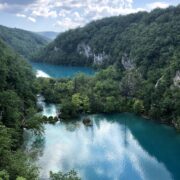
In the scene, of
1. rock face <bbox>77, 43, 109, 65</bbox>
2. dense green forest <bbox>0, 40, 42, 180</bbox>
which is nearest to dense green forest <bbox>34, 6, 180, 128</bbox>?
dense green forest <bbox>0, 40, 42, 180</bbox>

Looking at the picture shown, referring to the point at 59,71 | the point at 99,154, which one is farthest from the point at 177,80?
the point at 59,71

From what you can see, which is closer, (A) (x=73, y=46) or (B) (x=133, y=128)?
(B) (x=133, y=128)


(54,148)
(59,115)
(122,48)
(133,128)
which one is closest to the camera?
(54,148)

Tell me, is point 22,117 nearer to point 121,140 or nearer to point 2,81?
point 2,81

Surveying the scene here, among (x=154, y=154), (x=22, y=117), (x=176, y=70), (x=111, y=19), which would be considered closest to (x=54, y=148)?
(x=22, y=117)

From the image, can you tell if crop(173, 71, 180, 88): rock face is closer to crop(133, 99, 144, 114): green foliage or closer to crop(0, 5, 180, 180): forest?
crop(0, 5, 180, 180): forest

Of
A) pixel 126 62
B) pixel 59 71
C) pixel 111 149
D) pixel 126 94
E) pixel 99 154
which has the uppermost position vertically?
pixel 126 62

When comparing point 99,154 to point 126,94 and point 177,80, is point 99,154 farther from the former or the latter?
point 126,94
